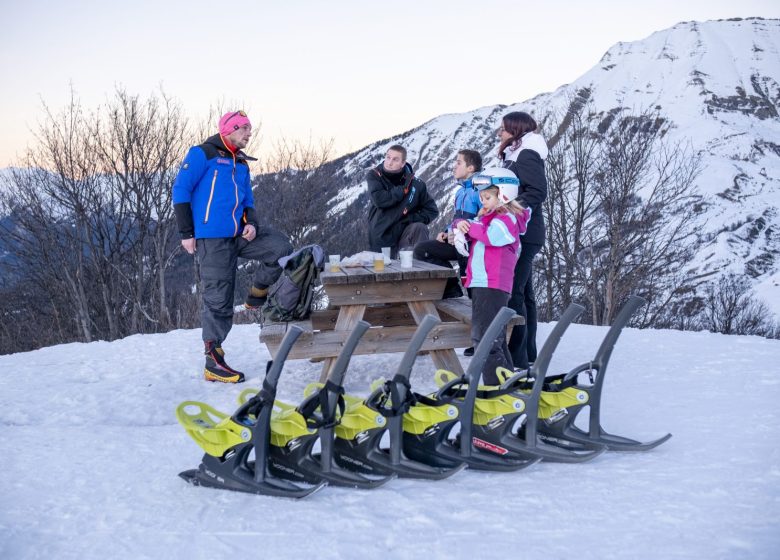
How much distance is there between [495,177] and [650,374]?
2410 mm

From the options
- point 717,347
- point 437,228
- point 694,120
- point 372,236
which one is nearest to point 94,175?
point 437,228

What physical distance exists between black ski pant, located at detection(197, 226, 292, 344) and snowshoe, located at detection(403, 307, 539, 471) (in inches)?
98.9

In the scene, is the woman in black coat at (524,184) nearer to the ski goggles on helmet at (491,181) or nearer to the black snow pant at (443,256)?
the ski goggles on helmet at (491,181)

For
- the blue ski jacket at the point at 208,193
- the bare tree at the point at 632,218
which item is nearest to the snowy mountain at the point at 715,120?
the bare tree at the point at 632,218

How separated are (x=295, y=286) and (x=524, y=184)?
186cm

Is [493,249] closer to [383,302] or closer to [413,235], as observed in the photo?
[383,302]

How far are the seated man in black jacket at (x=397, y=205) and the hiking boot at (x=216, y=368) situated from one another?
72.8 inches

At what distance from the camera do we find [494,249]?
14.3ft

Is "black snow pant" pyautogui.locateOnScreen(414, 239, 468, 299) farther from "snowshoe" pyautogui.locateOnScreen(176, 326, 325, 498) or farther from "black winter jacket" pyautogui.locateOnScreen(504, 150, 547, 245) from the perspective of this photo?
"snowshoe" pyautogui.locateOnScreen(176, 326, 325, 498)

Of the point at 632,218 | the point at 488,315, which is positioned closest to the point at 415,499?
the point at 488,315

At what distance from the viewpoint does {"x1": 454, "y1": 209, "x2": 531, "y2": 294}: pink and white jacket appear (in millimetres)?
4285

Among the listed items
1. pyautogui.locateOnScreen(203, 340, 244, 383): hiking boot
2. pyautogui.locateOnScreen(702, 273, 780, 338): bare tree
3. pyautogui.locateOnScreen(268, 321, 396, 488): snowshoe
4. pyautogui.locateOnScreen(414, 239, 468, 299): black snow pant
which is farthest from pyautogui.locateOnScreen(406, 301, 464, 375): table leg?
pyautogui.locateOnScreen(702, 273, 780, 338): bare tree

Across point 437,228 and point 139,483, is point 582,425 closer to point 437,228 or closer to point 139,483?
point 139,483

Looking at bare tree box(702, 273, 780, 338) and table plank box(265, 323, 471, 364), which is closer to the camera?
table plank box(265, 323, 471, 364)
